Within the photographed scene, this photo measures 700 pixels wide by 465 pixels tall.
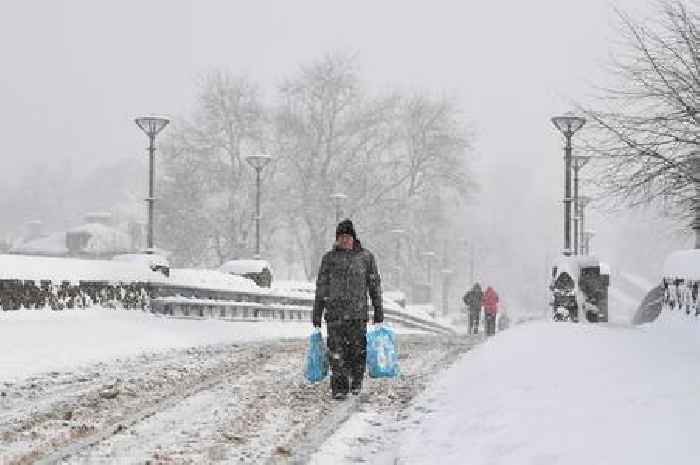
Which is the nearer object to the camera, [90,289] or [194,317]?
A: [90,289]

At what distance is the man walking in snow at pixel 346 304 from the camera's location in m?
9.20

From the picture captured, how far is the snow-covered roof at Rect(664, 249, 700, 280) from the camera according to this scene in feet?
41.8

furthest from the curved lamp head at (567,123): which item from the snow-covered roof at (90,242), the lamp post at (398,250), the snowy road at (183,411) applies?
the snow-covered roof at (90,242)

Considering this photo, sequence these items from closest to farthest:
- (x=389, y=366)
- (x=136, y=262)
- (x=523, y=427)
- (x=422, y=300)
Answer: (x=523, y=427)
(x=389, y=366)
(x=136, y=262)
(x=422, y=300)

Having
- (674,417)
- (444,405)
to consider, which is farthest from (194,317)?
(674,417)

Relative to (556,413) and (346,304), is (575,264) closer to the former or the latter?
(346,304)

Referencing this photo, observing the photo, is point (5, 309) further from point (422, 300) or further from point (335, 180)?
point (422, 300)

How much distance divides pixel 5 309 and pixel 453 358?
21.4 feet

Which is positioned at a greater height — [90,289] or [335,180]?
[335,180]

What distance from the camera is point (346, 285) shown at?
9.31 meters

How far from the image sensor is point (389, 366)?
9930 millimetres

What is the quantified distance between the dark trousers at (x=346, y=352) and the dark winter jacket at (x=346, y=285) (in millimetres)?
86

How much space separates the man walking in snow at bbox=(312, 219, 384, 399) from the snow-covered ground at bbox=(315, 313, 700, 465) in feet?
2.42

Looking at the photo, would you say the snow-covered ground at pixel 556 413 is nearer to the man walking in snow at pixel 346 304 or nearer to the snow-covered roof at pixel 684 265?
the man walking in snow at pixel 346 304
